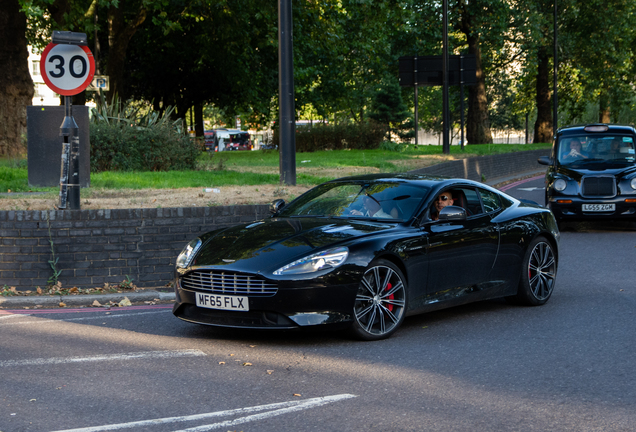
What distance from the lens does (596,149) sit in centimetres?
1448

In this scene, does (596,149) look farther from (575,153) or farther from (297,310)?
(297,310)

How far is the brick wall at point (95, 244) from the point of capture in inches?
337

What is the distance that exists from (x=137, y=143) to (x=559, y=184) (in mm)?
8279

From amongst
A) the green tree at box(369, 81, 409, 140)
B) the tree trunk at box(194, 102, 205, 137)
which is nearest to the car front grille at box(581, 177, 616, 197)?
the tree trunk at box(194, 102, 205, 137)

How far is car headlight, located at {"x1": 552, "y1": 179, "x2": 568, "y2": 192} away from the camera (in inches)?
547

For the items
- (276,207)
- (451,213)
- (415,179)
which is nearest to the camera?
(451,213)

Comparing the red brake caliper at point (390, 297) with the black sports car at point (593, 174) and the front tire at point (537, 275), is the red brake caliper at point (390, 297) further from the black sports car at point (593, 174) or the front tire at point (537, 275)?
the black sports car at point (593, 174)

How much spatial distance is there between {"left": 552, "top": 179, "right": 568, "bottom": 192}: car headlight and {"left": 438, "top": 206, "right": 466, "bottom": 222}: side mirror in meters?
7.51

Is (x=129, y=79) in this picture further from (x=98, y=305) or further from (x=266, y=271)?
(x=266, y=271)

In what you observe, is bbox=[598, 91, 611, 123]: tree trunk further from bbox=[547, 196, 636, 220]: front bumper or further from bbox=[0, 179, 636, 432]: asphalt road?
bbox=[0, 179, 636, 432]: asphalt road

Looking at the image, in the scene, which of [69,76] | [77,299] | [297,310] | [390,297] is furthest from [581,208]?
[297,310]

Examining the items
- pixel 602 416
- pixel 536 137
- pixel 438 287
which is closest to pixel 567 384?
pixel 602 416

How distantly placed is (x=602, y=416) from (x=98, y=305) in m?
5.36

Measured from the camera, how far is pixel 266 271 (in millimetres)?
6000
